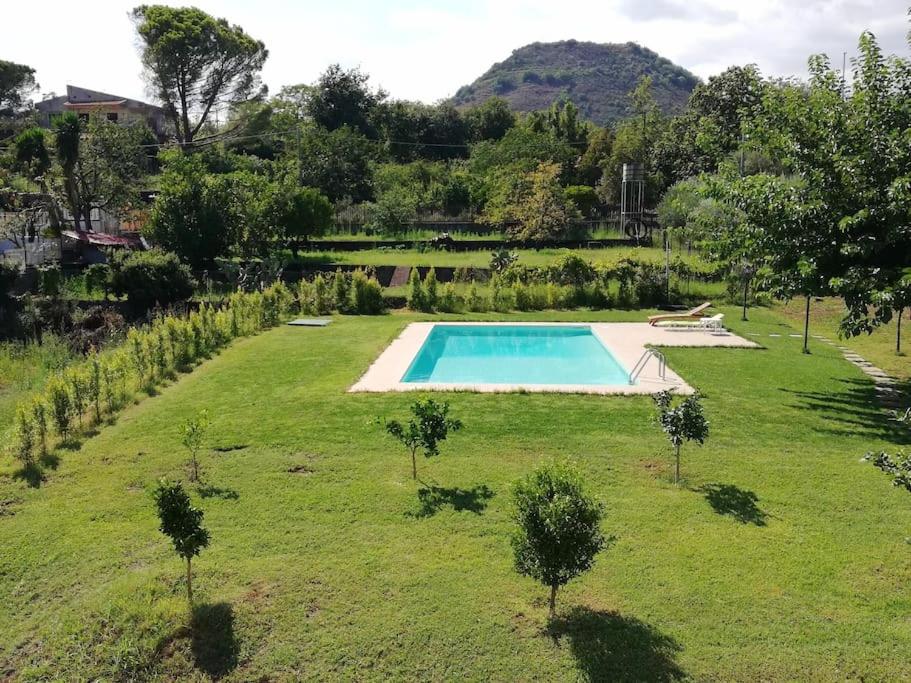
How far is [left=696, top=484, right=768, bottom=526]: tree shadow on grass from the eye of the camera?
22.0ft

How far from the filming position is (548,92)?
4422 inches

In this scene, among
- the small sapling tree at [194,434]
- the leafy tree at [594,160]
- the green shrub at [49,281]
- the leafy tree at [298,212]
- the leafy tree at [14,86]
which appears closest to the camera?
the small sapling tree at [194,434]

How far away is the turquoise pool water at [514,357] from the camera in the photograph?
13102mm

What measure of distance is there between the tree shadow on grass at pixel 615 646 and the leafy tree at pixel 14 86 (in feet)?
170

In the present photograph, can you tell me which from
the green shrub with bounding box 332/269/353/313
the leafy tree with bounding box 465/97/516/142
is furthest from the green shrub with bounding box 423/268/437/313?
the leafy tree with bounding box 465/97/516/142

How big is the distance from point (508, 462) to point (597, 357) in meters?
7.01

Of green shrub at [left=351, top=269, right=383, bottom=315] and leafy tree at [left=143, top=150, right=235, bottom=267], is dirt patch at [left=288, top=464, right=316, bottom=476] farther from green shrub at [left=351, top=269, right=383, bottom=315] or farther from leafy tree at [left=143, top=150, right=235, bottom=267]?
leafy tree at [left=143, top=150, right=235, bottom=267]

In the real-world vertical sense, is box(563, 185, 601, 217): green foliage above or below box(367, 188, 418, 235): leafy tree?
above

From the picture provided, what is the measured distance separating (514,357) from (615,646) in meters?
10.7

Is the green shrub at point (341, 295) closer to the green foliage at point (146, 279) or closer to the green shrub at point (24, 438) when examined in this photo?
the green foliage at point (146, 279)

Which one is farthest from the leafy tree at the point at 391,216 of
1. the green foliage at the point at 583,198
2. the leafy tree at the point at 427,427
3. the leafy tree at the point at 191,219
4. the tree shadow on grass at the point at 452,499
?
the tree shadow on grass at the point at 452,499

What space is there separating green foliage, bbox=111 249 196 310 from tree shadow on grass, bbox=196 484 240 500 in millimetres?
10494

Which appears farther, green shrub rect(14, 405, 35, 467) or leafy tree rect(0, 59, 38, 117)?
leafy tree rect(0, 59, 38, 117)

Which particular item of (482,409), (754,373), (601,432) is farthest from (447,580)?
(754,373)
